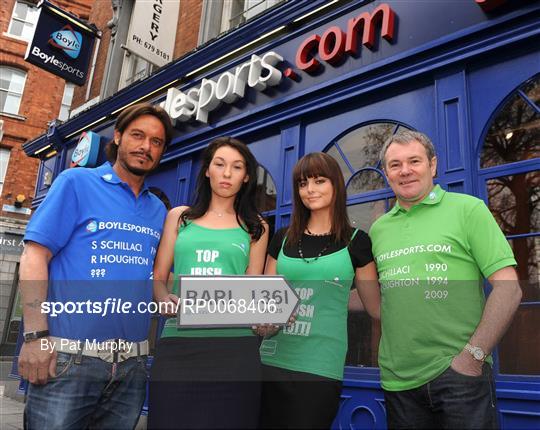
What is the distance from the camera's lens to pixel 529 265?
3.52m

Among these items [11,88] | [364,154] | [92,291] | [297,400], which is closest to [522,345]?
[364,154]

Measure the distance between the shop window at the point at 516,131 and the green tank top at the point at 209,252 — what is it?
262 cm

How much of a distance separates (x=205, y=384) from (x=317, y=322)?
21.4 inches

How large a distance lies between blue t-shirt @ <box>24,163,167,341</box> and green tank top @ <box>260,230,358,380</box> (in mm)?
628

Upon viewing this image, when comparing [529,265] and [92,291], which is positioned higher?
[529,265]

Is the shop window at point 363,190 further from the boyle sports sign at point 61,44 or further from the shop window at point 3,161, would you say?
the shop window at point 3,161

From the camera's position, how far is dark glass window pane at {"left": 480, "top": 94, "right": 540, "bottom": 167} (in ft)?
11.8

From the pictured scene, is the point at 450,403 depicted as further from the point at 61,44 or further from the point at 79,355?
the point at 61,44

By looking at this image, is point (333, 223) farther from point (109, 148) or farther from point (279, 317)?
point (109, 148)

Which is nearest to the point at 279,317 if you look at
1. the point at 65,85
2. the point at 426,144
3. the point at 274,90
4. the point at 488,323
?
the point at 488,323

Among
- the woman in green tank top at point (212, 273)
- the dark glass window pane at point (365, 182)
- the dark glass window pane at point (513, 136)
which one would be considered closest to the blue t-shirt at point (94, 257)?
the woman in green tank top at point (212, 273)

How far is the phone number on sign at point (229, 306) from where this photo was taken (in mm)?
1546

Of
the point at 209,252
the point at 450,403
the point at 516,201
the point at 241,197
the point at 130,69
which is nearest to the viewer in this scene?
the point at 450,403

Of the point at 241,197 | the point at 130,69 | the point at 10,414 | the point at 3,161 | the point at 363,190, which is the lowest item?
the point at 10,414
